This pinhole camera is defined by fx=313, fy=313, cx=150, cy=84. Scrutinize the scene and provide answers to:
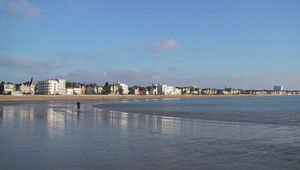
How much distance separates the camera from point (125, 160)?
10117mm

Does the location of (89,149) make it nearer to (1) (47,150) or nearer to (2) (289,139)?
(1) (47,150)

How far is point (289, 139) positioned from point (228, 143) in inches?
137

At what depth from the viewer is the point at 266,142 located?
1405 cm

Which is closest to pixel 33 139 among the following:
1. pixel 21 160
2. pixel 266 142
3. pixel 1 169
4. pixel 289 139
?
pixel 21 160

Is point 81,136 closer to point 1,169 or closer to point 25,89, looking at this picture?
point 1,169

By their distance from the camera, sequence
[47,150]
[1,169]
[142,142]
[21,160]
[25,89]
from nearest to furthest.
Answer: [1,169]
[21,160]
[47,150]
[142,142]
[25,89]

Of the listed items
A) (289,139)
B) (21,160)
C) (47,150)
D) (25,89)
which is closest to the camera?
(21,160)

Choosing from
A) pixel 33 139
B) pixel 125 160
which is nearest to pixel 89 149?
pixel 125 160

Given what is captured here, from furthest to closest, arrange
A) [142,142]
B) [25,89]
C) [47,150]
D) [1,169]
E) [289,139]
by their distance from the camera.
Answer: [25,89] < [289,139] < [142,142] < [47,150] < [1,169]

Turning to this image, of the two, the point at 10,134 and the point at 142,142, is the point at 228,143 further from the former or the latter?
the point at 10,134

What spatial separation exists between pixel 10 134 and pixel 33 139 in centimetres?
235

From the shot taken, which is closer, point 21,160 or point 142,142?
point 21,160

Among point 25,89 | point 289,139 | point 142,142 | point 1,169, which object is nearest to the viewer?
point 1,169

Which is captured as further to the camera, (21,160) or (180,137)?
(180,137)
